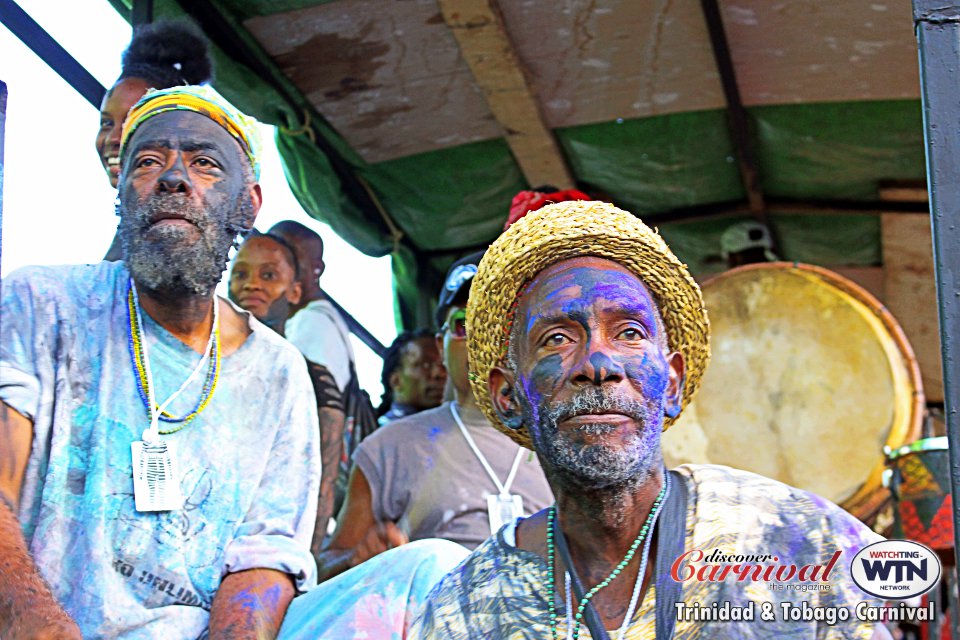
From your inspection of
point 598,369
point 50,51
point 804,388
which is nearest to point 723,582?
point 598,369

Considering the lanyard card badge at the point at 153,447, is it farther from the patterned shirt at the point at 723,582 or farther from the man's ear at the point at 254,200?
the patterned shirt at the point at 723,582

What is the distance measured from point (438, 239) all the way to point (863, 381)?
2.34 meters

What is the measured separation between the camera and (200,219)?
2893 mm

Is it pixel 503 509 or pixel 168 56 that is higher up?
pixel 168 56

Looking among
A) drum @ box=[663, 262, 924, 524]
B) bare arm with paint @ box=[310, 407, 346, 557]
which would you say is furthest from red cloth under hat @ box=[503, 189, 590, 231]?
drum @ box=[663, 262, 924, 524]

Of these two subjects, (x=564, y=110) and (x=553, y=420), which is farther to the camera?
(x=564, y=110)

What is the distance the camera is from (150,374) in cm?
281

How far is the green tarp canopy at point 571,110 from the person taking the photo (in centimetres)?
473

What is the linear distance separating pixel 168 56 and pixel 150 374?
5.26ft

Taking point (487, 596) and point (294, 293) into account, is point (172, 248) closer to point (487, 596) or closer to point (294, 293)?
point (487, 596)

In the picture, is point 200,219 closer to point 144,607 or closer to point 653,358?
point 144,607

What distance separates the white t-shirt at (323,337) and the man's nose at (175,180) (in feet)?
6.67

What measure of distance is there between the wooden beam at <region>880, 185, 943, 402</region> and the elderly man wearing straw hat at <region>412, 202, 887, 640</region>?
12.5 ft

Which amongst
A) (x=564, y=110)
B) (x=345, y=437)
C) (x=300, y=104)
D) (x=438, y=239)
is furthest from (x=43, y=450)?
(x=438, y=239)
